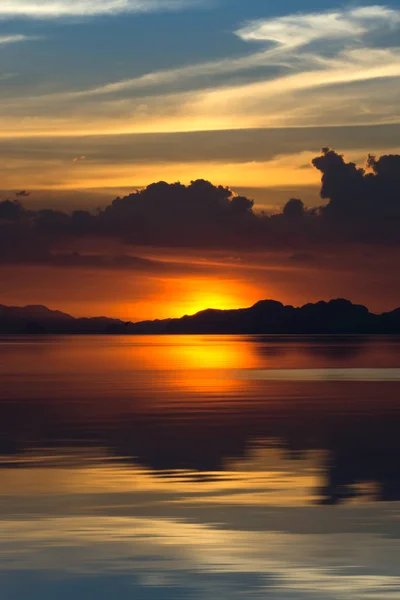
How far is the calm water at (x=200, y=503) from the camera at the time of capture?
744 inches

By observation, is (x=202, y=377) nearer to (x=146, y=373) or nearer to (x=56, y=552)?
(x=146, y=373)

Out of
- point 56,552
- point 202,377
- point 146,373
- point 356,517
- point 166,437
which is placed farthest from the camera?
point 146,373

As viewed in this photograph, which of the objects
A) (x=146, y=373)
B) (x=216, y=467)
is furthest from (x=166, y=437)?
(x=146, y=373)

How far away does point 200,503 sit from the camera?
26.7m

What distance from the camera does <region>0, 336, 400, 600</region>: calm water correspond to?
1891cm

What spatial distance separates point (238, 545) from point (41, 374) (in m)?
82.3

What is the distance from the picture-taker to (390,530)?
23031 mm

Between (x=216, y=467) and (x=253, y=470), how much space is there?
4.88ft

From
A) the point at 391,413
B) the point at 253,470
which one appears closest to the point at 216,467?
the point at 253,470

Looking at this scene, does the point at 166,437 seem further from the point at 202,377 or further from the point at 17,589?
the point at 202,377

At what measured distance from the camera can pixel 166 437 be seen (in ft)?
144

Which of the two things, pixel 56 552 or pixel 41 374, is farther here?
pixel 41 374

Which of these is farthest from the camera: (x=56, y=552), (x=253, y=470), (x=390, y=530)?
(x=253, y=470)

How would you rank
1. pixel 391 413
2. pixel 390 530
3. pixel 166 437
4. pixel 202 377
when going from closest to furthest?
pixel 390 530, pixel 166 437, pixel 391 413, pixel 202 377
